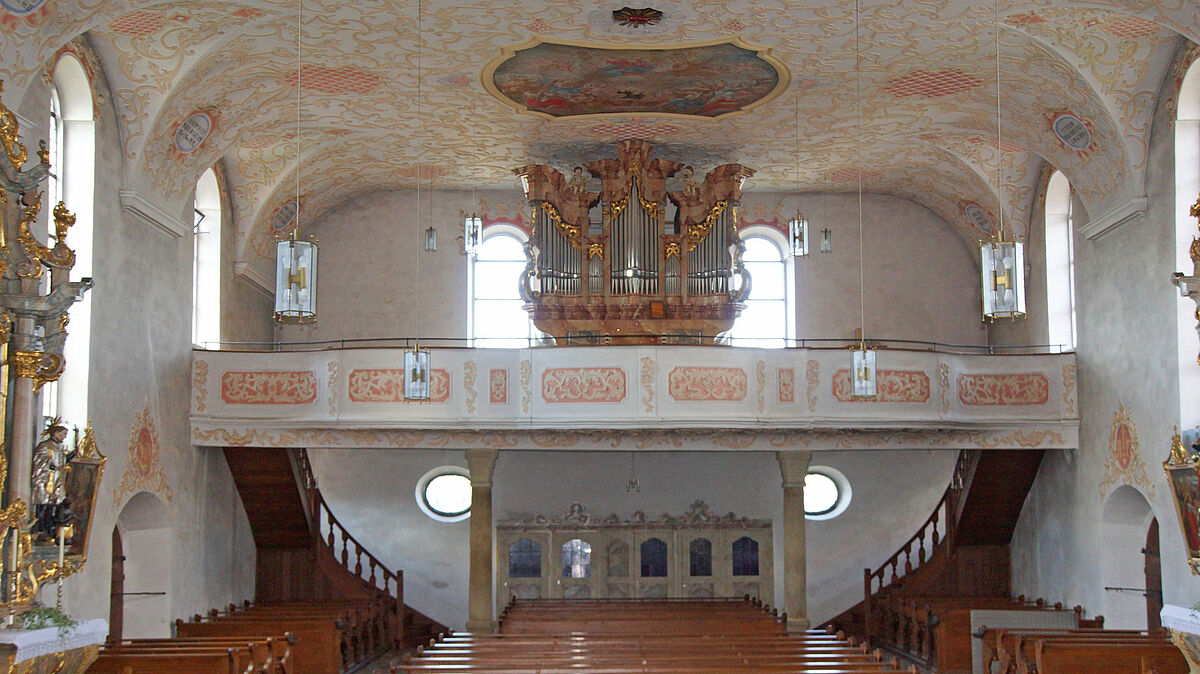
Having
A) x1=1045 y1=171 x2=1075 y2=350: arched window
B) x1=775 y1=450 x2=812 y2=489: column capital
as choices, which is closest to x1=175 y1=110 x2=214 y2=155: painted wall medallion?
x1=775 y1=450 x2=812 y2=489: column capital

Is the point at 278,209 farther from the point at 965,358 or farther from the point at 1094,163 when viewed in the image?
the point at 1094,163

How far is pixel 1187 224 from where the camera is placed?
16.6m

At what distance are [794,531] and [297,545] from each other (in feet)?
29.3

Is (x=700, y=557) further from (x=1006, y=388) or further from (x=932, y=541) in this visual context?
(x=1006, y=388)

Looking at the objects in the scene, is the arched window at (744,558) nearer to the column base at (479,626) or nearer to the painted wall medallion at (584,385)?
the column base at (479,626)

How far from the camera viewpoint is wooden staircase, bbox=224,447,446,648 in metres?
21.7

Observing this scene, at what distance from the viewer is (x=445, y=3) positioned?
51.5 ft

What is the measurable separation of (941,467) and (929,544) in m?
1.59

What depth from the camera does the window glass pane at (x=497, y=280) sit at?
83.1 feet

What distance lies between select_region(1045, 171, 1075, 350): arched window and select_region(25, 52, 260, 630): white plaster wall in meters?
13.8

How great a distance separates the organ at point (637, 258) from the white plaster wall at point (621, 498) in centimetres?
487

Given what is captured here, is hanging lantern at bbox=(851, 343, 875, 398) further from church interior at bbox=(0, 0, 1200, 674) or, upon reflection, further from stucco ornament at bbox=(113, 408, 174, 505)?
stucco ornament at bbox=(113, 408, 174, 505)

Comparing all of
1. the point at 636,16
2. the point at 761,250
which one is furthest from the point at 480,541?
the point at 636,16

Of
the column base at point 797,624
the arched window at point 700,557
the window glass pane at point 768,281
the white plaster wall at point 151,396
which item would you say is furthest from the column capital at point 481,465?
the window glass pane at point 768,281
